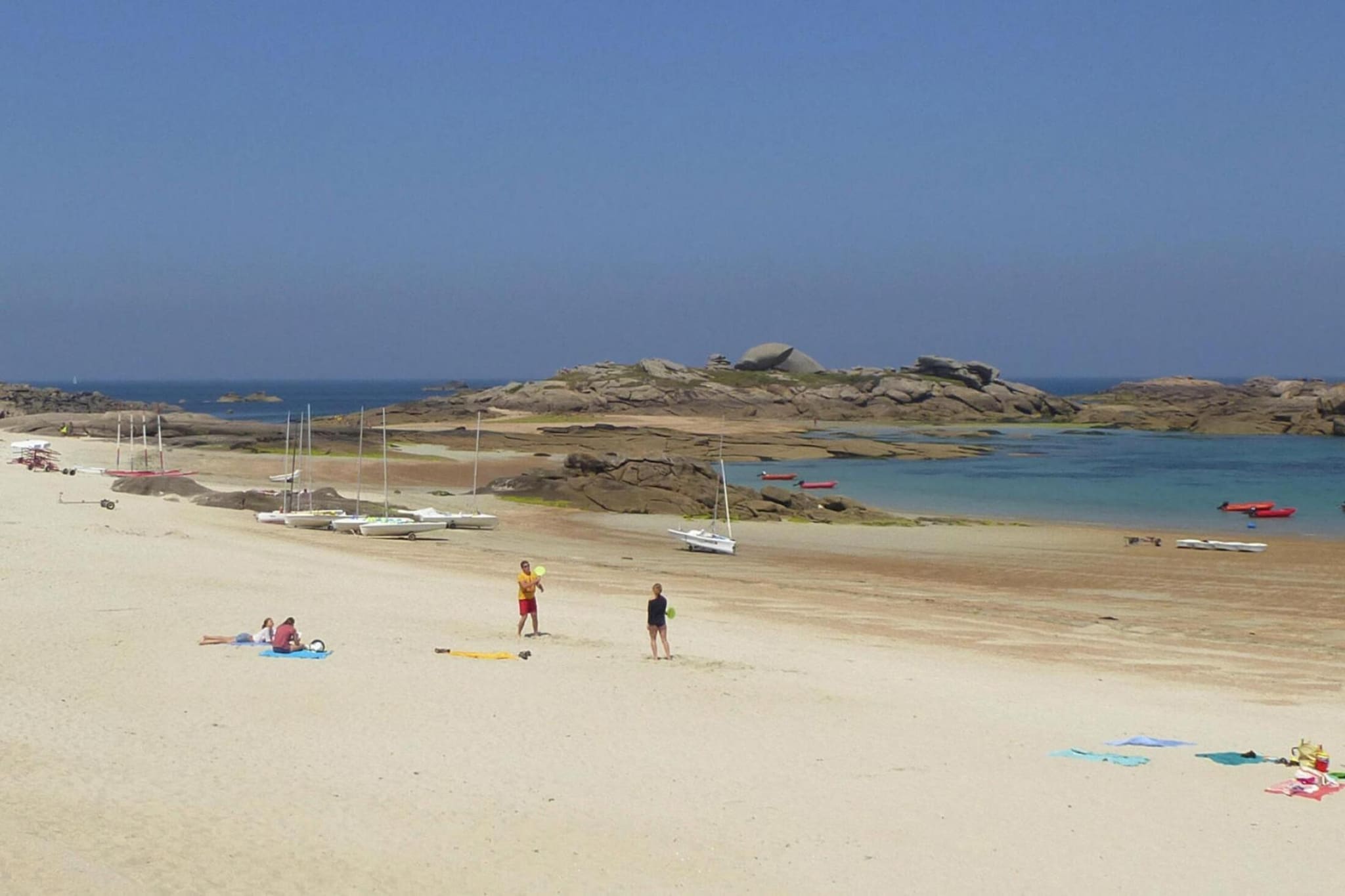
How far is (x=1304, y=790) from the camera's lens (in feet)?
44.5

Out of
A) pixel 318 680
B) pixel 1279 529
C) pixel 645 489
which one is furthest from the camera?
pixel 645 489

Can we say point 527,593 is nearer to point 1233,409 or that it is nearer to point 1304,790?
point 1304,790

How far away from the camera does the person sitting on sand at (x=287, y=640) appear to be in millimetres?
19250

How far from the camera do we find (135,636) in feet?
64.6

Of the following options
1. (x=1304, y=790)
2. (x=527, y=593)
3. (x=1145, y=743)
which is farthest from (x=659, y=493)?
(x=1304, y=790)

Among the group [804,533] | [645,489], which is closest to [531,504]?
[645,489]

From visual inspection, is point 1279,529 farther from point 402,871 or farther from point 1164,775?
point 402,871

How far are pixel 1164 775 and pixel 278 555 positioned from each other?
22794 mm

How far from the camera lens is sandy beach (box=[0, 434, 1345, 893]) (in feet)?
36.5

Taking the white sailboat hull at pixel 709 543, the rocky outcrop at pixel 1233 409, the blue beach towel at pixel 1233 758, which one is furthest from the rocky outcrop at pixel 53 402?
the blue beach towel at pixel 1233 758

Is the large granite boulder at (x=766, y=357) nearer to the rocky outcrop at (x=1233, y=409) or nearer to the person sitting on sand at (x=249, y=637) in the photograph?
the rocky outcrop at (x=1233, y=409)

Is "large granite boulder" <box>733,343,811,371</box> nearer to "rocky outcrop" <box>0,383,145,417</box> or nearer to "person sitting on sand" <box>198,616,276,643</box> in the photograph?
"rocky outcrop" <box>0,383,145,417</box>

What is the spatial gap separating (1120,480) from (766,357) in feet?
301

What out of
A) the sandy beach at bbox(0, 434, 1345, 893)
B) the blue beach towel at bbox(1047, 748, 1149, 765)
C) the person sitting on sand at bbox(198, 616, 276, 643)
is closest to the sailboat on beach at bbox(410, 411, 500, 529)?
the sandy beach at bbox(0, 434, 1345, 893)
